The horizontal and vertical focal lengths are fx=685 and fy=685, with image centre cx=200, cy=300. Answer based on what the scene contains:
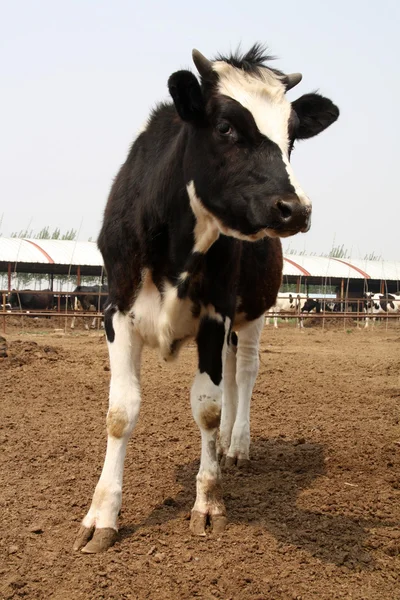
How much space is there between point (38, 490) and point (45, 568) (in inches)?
44.9

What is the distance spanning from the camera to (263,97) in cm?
364

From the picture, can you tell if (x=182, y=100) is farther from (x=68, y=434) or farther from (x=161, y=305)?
(x=68, y=434)

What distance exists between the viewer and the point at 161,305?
4.03 metres

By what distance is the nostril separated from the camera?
3184 millimetres

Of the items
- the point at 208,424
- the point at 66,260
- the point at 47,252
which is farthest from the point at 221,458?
the point at 47,252

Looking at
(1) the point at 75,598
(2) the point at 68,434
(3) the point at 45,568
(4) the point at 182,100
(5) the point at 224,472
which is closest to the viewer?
(1) the point at 75,598

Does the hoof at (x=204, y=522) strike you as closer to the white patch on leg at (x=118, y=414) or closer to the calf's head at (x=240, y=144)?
the white patch on leg at (x=118, y=414)

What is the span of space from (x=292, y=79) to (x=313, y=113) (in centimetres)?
38

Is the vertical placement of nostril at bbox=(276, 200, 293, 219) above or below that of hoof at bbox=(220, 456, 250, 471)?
→ above

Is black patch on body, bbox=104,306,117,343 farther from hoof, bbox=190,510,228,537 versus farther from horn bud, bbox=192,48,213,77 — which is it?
horn bud, bbox=192,48,213,77

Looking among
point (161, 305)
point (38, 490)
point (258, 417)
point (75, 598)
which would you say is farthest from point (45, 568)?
point (258, 417)

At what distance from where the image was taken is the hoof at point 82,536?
354 centimetres

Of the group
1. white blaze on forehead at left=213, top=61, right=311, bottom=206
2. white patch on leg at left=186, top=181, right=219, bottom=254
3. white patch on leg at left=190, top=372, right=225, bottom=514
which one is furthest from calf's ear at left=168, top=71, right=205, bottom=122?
white patch on leg at left=190, top=372, right=225, bottom=514

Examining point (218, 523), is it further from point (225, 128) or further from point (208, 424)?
point (225, 128)
